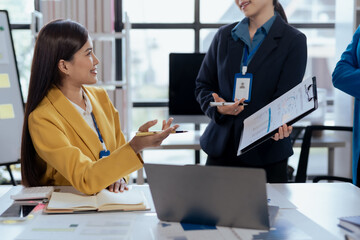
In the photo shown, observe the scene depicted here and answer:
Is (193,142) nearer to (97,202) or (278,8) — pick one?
(278,8)

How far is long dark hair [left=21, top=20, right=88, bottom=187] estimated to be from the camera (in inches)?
68.5

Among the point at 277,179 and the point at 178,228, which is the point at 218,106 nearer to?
the point at 277,179

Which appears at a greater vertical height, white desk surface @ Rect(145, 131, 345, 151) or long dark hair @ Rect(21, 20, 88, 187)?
long dark hair @ Rect(21, 20, 88, 187)

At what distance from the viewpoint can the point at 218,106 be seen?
2.06 m

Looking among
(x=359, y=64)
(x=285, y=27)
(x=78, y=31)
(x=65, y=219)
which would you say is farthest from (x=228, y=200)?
(x=359, y=64)

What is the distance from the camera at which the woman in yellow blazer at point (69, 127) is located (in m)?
1.59

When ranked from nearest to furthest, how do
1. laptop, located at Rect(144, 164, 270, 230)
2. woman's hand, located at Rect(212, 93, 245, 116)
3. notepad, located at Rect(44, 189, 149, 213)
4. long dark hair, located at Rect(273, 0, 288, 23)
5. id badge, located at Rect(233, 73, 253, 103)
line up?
laptop, located at Rect(144, 164, 270, 230) < notepad, located at Rect(44, 189, 149, 213) < woman's hand, located at Rect(212, 93, 245, 116) < id badge, located at Rect(233, 73, 253, 103) < long dark hair, located at Rect(273, 0, 288, 23)

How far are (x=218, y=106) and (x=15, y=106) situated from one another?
1936 mm

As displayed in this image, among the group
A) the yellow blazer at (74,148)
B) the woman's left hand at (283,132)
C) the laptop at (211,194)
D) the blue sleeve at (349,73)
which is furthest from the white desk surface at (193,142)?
the laptop at (211,194)

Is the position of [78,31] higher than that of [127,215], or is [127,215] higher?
[78,31]

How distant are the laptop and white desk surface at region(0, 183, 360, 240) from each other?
41mm

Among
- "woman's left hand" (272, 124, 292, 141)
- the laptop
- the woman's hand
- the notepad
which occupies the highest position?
the woman's hand

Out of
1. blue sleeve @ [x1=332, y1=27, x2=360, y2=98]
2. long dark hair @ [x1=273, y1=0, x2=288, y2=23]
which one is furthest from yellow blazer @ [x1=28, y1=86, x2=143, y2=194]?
blue sleeve @ [x1=332, y1=27, x2=360, y2=98]

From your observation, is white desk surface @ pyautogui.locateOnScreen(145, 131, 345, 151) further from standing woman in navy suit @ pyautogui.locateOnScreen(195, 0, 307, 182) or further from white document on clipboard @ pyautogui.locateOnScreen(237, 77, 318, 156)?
white document on clipboard @ pyautogui.locateOnScreen(237, 77, 318, 156)
